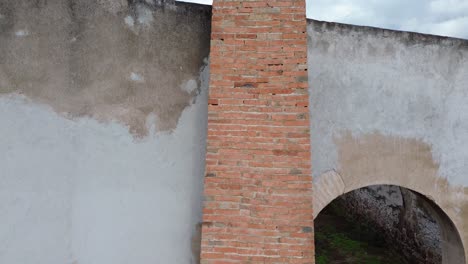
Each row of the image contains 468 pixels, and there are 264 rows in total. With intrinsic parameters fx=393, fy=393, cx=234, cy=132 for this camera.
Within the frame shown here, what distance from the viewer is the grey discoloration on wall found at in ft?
10.4

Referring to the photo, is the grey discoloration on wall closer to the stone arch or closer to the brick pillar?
the brick pillar

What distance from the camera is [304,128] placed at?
2805 millimetres

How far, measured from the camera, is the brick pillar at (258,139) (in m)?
2.71

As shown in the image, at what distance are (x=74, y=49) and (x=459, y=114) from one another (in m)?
3.79

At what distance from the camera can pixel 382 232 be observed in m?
7.26

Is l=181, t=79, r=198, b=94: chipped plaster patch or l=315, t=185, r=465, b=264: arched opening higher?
l=181, t=79, r=198, b=94: chipped plaster patch

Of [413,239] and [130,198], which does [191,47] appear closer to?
[130,198]

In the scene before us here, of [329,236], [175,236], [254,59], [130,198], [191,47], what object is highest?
[191,47]

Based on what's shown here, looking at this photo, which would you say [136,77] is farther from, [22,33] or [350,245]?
[350,245]

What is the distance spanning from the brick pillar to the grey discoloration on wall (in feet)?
2.02

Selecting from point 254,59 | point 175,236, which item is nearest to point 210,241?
point 175,236

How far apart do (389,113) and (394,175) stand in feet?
2.06

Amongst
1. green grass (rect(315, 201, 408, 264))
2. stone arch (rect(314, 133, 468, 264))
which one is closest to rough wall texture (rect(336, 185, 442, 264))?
green grass (rect(315, 201, 408, 264))

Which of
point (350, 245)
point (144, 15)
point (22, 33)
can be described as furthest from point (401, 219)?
point (22, 33)
